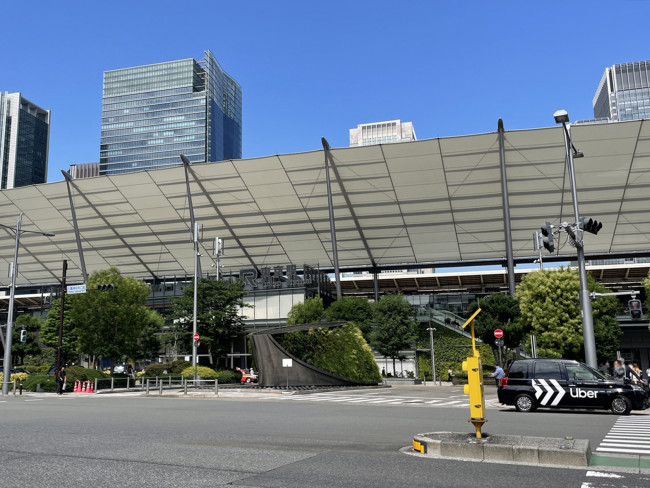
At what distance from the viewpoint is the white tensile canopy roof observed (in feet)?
155

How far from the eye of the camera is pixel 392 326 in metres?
50.2

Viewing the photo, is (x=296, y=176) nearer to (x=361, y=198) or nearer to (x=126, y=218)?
(x=361, y=198)

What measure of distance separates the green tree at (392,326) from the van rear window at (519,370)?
3085 cm

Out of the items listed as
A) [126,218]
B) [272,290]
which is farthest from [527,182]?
[126,218]

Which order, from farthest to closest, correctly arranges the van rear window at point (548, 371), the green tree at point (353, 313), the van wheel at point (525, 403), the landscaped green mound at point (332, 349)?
the green tree at point (353, 313)
the landscaped green mound at point (332, 349)
the van wheel at point (525, 403)
the van rear window at point (548, 371)

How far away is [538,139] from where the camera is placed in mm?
45375

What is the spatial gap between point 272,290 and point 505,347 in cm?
2543

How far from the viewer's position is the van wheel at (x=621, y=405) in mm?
17156

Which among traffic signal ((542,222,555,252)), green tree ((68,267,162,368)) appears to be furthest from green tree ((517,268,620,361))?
green tree ((68,267,162,368))

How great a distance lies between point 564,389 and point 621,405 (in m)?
1.63

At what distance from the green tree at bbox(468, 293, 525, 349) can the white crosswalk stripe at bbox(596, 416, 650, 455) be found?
1137 inches

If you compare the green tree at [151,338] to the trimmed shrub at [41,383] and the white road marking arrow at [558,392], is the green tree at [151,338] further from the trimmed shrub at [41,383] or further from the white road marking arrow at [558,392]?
the white road marking arrow at [558,392]

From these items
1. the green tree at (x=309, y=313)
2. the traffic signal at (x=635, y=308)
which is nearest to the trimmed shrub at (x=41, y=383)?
the green tree at (x=309, y=313)

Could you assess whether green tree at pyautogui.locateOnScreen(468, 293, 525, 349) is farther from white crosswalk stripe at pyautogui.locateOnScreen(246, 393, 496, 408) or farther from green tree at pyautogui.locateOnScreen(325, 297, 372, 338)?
white crosswalk stripe at pyautogui.locateOnScreen(246, 393, 496, 408)
